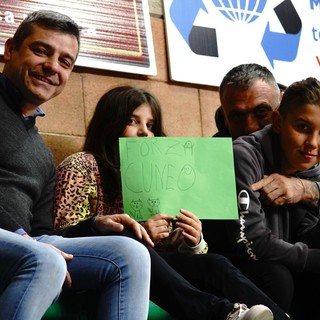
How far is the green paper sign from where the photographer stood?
219 centimetres

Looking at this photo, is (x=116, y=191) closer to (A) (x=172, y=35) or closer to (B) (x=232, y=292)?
(B) (x=232, y=292)

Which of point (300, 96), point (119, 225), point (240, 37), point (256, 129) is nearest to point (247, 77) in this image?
point (256, 129)

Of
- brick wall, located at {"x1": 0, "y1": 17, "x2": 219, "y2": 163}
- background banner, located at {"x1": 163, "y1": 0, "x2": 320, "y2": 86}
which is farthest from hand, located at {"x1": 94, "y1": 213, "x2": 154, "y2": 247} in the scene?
background banner, located at {"x1": 163, "y1": 0, "x2": 320, "y2": 86}

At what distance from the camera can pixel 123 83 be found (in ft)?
9.82

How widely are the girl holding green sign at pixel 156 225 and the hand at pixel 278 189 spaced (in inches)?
10.0

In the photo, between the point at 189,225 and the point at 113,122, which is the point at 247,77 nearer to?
the point at 113,122

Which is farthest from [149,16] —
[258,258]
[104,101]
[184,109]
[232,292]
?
[232,292]

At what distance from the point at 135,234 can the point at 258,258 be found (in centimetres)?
39

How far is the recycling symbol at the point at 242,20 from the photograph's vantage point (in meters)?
3.21

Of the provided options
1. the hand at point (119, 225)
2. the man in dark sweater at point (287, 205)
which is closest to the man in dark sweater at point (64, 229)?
the hand at point (119, 225)

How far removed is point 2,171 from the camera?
81.2 inches

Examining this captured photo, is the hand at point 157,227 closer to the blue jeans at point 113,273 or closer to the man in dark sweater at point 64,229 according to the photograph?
the man in dark sweater at point 64,229

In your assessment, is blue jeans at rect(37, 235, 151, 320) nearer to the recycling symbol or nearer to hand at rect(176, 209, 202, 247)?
hand at rect(176, 209, 202, 247)

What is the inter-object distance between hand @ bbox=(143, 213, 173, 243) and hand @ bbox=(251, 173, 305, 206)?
1.02ft
